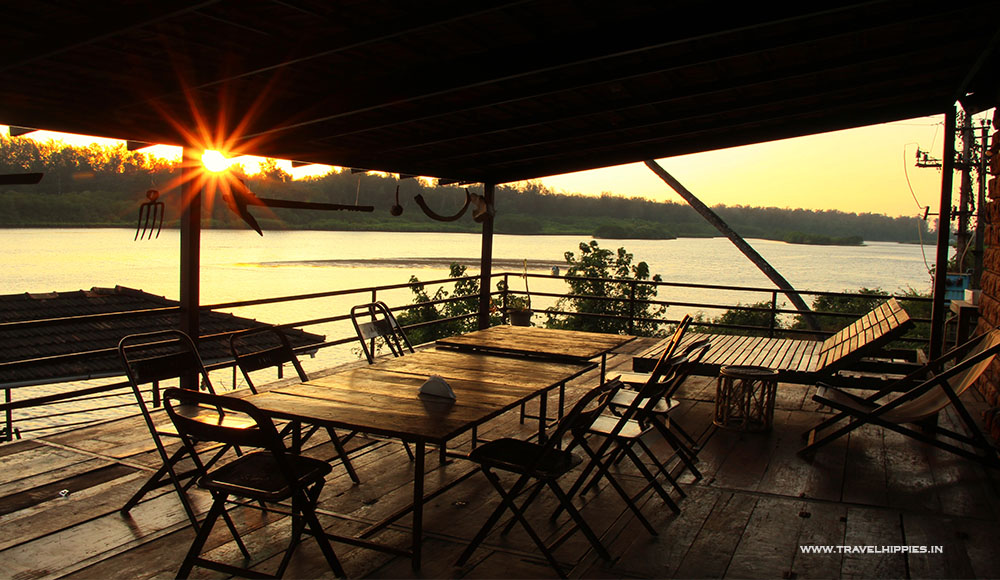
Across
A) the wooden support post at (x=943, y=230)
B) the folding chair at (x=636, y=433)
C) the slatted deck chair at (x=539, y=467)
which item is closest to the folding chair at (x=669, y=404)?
the folding chair at (x=636, y=433)

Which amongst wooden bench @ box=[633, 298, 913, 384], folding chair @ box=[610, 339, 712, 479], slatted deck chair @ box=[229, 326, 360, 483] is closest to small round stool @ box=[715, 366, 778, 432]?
wooden bench @ box=[633, 298, 913, 384]

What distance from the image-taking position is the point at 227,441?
235 cm

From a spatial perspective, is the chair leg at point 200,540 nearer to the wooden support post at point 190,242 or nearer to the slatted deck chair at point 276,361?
the slatted deck chair at point 276,361

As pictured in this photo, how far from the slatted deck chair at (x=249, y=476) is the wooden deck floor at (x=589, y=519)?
14 centimetres

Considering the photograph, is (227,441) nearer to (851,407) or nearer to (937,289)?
(851,407)

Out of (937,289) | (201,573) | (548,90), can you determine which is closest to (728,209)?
(937,289)

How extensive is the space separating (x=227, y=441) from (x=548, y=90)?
2774 mm

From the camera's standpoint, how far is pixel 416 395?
3111 mm

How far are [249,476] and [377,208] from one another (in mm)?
7937

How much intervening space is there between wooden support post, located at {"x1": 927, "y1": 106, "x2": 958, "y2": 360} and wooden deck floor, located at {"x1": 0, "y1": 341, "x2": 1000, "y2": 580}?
1.18 metres

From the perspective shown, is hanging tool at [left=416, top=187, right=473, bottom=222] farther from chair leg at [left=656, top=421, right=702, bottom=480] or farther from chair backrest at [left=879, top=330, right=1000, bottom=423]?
chair backrest at [left=879, top=330, right=1000, bottom=423]

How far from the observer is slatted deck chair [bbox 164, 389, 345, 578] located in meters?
2.32

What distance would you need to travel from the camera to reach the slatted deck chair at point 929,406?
3.83m

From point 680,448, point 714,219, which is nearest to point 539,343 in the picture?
point 680,448
